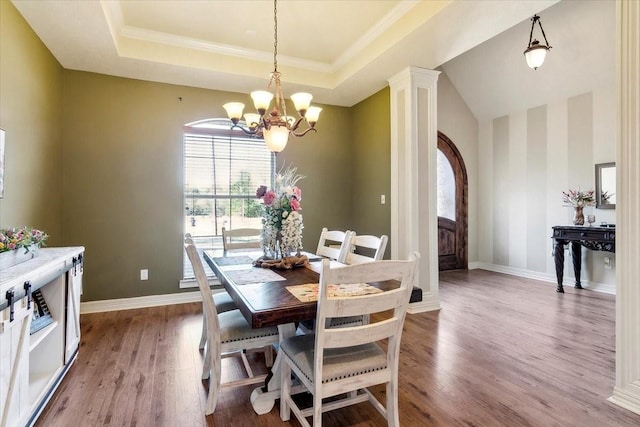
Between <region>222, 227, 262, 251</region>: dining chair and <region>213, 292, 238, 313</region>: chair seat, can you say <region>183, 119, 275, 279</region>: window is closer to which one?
<region>222, 227, 262, 251</region>: dining chair

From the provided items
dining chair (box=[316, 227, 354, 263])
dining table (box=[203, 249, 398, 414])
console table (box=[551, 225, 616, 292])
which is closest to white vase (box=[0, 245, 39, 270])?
dining table (box=[203, 249, 398, 414])

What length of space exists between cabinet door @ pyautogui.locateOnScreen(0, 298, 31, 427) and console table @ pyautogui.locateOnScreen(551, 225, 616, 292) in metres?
5.29

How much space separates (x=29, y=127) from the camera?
282cm

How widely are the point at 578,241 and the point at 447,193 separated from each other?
2167mm

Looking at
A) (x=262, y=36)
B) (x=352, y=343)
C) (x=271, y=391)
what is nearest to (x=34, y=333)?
(x=271, y=391)

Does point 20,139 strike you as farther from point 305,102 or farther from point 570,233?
point 570,233

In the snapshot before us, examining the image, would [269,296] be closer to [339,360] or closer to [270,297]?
[270,297]

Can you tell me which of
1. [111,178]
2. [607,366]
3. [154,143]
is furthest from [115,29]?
[607,366]

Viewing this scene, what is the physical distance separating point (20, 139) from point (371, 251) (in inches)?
151

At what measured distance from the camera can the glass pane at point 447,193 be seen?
5.99 m

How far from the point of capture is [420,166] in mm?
3744

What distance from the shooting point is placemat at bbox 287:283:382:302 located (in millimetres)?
1591

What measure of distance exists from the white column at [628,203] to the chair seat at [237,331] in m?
2.01

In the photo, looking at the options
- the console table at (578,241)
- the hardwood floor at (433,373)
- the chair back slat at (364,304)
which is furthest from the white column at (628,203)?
the console table at (578,241)
